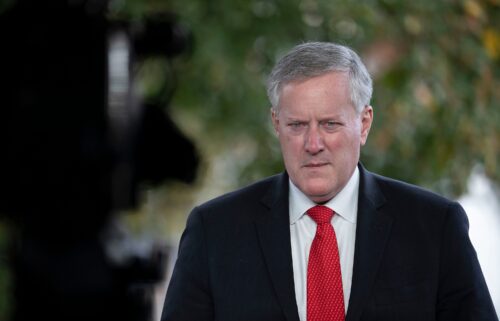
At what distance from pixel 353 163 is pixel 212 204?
399mm

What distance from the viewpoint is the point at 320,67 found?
10.5 feet

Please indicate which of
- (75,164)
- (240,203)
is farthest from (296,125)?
(75,164)

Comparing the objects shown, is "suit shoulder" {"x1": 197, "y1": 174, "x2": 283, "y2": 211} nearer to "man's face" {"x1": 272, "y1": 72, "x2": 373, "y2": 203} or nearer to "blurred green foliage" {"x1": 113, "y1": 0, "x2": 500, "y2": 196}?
"man's face" {"x1": 272, "y1": 72, "x2": 373, "y2": 203}

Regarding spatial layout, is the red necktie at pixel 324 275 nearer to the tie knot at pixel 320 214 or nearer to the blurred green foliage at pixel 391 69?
the tie knot at pixel 320 214

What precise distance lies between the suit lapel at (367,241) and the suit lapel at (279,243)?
154mm

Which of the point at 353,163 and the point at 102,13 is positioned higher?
the point at 102,13

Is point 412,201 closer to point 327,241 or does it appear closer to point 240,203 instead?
point 327,241

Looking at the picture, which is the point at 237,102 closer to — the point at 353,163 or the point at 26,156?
the point at 353,163

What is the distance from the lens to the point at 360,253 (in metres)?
3.16

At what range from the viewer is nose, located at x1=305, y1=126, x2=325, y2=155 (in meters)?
3.13

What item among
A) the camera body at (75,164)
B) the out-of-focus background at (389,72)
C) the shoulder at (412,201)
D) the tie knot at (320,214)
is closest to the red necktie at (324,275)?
the tie knot at (320,214)

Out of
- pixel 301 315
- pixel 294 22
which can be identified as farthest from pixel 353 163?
pixel 294 22

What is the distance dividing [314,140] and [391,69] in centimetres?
507

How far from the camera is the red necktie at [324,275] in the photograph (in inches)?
123
